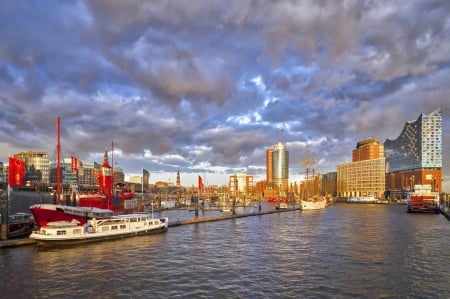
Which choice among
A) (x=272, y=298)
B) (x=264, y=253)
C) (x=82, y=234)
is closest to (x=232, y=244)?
(x=264, y=253)

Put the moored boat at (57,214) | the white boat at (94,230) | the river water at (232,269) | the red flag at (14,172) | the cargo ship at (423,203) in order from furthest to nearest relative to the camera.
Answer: the cargo ship at (423,203) < the moored boat at (57,214) < the red flag at (14,172) < the white boat at (94,230) < the river water at (232,269)

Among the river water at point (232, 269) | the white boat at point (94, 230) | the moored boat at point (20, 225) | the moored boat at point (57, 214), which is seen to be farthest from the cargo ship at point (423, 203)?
the moored boat at point (20, 225)

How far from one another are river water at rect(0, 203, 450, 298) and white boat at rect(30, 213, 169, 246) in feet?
7.59

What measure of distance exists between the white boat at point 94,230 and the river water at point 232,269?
231cm

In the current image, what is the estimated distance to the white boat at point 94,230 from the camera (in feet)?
206

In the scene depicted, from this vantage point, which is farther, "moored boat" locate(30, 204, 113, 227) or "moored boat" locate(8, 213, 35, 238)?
"moored boat" locate(30, 204, 113, 227)

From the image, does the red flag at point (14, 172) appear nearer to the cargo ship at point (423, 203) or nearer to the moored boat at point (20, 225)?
the moored boat at point (20, 225)

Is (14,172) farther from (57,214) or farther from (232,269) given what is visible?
(232,269)

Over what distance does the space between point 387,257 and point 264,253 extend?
1962 cm

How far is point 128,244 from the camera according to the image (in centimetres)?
6906

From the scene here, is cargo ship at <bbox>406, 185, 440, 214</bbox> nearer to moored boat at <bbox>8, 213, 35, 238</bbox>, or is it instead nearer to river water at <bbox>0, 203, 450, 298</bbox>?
river water at <bbox>0, 203, 450, 298</bbox>

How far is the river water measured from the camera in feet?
128

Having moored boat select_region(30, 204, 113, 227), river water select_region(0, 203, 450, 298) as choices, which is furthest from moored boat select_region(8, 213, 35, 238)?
river water select_region(0, 203, 450, 298)

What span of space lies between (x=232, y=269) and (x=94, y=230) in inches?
1381
